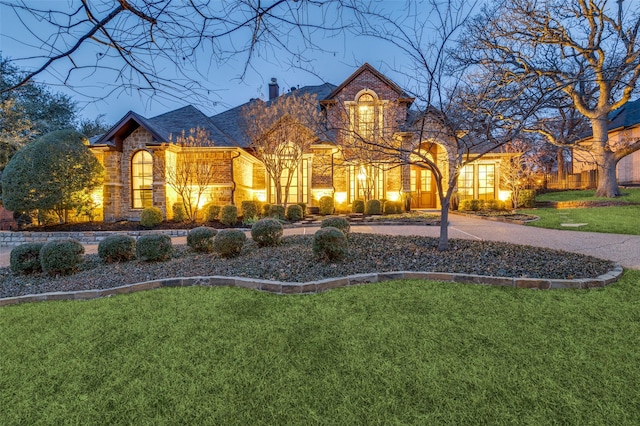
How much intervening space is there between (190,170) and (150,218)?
2610mm

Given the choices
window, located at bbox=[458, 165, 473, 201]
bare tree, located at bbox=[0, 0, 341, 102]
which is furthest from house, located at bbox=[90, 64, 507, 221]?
bare tree, located at bbox=[0, 0, 341, 102]

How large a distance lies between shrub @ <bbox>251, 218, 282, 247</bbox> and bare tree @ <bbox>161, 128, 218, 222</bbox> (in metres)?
7.04

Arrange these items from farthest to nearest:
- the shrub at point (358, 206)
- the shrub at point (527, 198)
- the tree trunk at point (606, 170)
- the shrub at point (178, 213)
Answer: the shrub at point (527, 198) < the shrub at point (358, 206) < the tree trunk at point (606, 170) < the shrub at point (178, 213)

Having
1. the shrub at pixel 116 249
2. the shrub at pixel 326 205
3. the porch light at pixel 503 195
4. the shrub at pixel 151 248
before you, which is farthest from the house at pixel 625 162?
the shrub at pixel 116 249

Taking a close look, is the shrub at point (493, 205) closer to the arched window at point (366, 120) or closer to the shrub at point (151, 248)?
the arched window at point (366, 120)

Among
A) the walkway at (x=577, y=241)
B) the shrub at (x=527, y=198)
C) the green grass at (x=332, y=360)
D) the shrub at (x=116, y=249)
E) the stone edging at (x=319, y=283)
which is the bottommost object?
the green grass at (x=332, y=360)

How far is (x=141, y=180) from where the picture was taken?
13.2 metres

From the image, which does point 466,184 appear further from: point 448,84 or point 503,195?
point 448,84

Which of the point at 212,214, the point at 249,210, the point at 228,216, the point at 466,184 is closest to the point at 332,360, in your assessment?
the point at 228,216

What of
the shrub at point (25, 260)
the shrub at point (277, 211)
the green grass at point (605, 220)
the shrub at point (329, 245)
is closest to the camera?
the shrub at point (329, 245)

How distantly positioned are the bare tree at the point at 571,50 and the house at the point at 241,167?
13.6 ft

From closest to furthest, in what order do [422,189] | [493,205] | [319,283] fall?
[319,283] → [493,205] → [422,189]

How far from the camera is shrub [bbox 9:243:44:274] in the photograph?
5250 millimetres

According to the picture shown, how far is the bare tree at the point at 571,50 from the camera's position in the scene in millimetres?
3830
